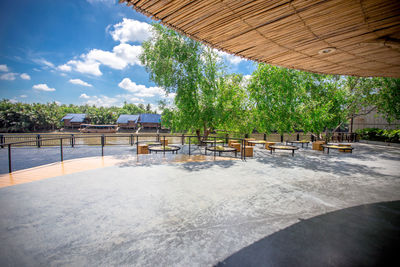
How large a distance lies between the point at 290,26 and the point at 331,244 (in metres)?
2.78

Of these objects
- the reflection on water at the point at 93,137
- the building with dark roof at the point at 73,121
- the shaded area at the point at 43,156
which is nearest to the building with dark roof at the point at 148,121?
the building with dark roof at the point at 73,121

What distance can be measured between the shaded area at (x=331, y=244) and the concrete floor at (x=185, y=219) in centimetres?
1

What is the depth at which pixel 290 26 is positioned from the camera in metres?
1.95

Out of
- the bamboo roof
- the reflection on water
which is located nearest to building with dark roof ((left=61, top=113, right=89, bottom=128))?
the reflection on water

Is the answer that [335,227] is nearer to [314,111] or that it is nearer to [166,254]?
[166,254]

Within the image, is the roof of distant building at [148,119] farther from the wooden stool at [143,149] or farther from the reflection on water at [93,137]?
the wooden stool at [143,149]

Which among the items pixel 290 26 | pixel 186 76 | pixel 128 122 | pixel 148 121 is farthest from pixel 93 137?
pixel 128 122

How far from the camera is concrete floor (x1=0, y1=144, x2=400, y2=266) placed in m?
2.30

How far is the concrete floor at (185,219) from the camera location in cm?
230

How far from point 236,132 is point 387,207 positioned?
10.9 metres

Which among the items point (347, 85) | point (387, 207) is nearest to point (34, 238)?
point (387, 207)

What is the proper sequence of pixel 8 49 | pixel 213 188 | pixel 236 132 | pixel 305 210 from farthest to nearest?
pixel 8 49, pixel 236 132, pixel 213 188, pixel 305 210

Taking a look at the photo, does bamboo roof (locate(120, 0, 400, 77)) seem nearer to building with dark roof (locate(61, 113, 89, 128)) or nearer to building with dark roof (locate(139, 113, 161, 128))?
building with dark roof (locate(139, 113, 161, 128))

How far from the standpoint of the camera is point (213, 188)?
4.69 meters
